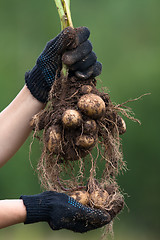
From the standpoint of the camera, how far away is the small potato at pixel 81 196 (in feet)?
5.67

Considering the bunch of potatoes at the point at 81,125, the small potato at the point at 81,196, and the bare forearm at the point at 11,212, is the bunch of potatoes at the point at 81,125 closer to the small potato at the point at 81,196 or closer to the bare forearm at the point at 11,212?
the small potato at the point at 81,196

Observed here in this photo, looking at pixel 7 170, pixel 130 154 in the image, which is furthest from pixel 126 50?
pixel 7 170

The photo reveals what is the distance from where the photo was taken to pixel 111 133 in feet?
6.27

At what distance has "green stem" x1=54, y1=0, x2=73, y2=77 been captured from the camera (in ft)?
5.96

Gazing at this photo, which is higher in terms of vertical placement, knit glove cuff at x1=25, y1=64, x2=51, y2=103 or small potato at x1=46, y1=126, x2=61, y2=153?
knit glove cuff at x1=25, y1=64, x2=51, y2=103

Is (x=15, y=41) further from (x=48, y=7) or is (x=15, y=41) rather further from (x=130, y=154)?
(x=130, y=154)

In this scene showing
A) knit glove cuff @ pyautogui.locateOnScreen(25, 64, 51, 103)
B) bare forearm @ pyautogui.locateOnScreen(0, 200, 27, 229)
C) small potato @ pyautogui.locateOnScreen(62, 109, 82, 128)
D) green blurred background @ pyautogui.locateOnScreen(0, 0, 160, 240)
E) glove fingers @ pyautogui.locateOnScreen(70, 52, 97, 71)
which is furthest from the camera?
green blurred background @ pyautogui.locateOnScreen(0, 0, 160, 240)

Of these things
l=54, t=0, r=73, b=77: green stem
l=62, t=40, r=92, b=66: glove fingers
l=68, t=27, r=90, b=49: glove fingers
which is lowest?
l=62, t=40, r=92, b=66: glove fingers

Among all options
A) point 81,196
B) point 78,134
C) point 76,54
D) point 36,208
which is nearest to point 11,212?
point 36,208

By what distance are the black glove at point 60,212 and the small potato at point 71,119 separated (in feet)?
0.90

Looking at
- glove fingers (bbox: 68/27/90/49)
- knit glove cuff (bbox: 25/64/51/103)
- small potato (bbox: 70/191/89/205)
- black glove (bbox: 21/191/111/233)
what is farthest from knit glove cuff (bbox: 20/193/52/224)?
glove fingers (bbox: 68/27/90/49)

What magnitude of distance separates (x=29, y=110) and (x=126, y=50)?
3654 mm

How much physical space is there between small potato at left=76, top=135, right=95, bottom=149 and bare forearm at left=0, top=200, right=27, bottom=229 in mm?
341

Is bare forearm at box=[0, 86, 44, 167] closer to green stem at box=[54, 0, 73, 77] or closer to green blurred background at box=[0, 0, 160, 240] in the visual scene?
green stem at box=[54, 0, 73, 77]
